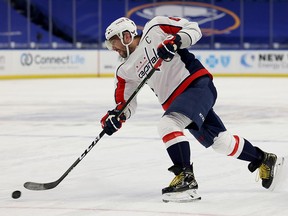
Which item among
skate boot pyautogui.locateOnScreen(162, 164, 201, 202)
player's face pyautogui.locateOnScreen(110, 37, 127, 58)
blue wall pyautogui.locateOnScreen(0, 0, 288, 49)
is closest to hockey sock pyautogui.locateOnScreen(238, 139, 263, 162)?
skate boot pyautogui.locateOnScreen(162, 164, 201, 202)

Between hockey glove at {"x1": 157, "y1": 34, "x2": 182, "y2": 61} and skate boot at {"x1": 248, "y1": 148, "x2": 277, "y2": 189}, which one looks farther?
skate boot at {"x1": 248, "y1": 148, "x2": 277, "y2": 189}

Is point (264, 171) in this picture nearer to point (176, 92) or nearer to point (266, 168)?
point (266, 168)

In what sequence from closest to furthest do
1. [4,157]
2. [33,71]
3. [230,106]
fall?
[4,157], [230,106], [33,71]

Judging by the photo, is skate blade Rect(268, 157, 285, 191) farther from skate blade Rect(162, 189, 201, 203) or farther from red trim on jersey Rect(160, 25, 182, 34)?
red trim on jersey Rect(160, 25, 182, 34)

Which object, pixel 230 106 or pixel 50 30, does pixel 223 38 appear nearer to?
pixel 50 30

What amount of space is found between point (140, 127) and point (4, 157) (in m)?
2.01

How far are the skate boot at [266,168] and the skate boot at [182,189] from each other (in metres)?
0.44

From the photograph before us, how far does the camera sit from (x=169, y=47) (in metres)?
3.16

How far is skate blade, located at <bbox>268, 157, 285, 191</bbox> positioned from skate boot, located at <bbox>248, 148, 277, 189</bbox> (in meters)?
0.02

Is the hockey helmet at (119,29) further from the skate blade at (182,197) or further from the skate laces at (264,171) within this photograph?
the skate laces at (264,171)

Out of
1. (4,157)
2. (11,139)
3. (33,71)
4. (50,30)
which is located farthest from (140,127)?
(50,30)

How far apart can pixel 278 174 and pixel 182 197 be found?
Answer: 1.98 feet

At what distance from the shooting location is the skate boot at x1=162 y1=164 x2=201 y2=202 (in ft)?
10.3

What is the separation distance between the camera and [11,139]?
551cm
